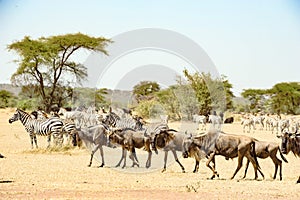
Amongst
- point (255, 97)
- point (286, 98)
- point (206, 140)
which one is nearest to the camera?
point (206, 140)

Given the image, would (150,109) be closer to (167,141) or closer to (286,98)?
(167,141)

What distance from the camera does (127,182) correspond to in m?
13.9

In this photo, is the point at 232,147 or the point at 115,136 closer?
the point at 232,147

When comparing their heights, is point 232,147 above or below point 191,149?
above

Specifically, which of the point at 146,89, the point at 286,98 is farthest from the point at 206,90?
the point at 286,98

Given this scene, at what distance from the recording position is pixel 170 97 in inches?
1999

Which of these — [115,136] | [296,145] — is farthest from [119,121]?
[296,145]

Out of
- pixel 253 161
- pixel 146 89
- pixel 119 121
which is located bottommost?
Answer: pixel 253 161

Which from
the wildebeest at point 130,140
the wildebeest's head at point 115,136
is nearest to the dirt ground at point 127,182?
the wildebeest at point 130,140

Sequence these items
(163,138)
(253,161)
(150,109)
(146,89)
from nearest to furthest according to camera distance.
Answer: (253,161)
(163,138)
(150,109)
(146,89)

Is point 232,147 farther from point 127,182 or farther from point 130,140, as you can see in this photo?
point 130,140

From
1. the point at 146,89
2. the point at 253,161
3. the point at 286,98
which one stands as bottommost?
the point at 253,161

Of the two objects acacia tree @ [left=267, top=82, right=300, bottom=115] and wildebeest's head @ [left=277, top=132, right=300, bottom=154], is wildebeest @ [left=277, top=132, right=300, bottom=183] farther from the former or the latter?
acacia tree @ [left=267, top=82, right=300, bottom=115]

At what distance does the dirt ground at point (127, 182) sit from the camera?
11898 millimetres
